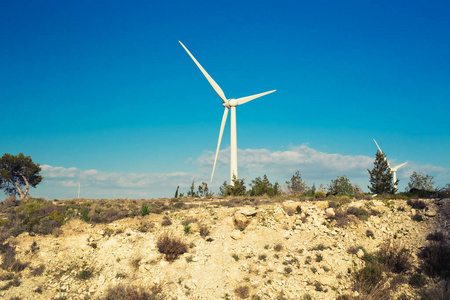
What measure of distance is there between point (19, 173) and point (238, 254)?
62639 millimetres

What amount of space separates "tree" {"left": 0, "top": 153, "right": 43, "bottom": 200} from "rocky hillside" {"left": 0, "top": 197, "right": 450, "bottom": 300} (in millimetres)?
41046

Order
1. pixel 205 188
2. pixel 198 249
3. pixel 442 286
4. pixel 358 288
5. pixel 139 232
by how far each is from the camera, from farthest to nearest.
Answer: pixel 205 188, pixel 139 232, pixel 198 249, pixel 358 288, pixel 442 286

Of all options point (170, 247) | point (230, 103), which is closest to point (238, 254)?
point (170, 247)

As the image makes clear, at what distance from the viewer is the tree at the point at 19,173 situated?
67.4 m

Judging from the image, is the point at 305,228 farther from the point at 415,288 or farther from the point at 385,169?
the point at 385,169

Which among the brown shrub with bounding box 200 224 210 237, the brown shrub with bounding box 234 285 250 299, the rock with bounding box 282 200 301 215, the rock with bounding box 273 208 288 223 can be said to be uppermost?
the rock with bounding box 282 200 301 215

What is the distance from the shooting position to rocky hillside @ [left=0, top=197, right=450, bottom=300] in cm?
2189

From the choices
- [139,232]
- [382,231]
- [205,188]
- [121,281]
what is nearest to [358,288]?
[382,231]

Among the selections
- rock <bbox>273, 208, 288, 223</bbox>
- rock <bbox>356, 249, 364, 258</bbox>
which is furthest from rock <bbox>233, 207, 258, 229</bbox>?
rock <bbox>356, 249, 364, 258</bbox>

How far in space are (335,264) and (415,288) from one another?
5.22 meters

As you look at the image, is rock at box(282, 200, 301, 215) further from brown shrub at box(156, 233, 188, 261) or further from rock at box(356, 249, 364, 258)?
brown shrub at box(156, 233, 188, 261)

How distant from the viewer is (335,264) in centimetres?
2427

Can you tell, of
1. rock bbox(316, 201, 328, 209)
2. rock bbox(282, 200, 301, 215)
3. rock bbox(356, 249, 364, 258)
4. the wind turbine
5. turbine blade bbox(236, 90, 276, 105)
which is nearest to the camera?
rock bbox(356, 249, 364, 258)

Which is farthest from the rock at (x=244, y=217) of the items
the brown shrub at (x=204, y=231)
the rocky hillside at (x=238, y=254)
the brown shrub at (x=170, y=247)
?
the brown shrub at (x=170, y=247)
